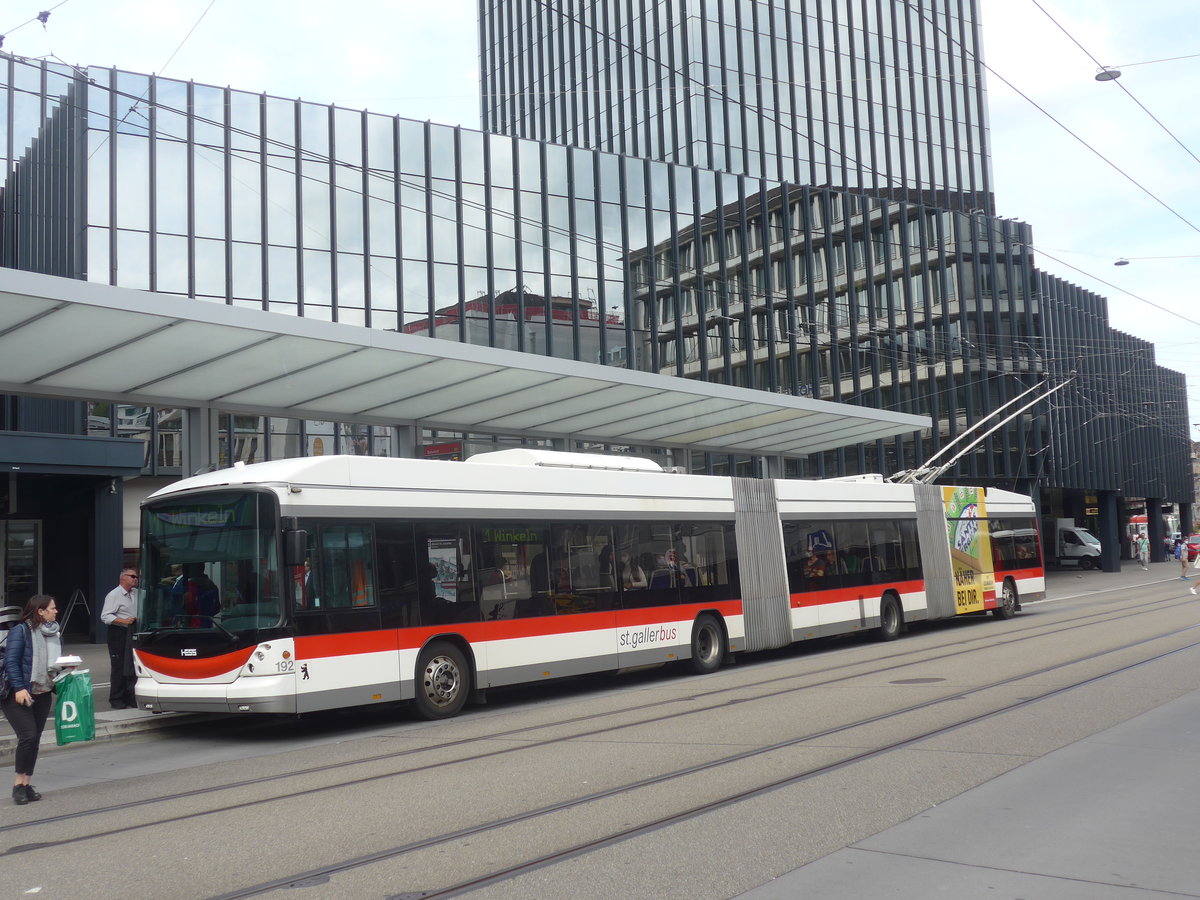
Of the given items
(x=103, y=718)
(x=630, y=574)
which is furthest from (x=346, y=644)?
(x=630, y=574)

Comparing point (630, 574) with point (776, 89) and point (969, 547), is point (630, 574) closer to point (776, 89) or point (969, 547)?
point (969, 547)

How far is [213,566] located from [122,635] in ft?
9.27

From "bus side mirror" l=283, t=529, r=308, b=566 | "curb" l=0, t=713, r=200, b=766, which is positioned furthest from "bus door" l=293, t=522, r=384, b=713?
"curb" l=0, t=713, r=200, b=766

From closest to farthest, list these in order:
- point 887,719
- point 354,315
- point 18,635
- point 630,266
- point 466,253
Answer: point 18,635 → point 887,719 → point 354,315 → point 466,253 → point 630,266

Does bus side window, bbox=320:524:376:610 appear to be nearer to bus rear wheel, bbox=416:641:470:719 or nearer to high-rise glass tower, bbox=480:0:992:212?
bus rear wheel, bbox=416:641:470:719

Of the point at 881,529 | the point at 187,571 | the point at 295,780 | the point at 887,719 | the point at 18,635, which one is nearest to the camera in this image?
the point at 18,635

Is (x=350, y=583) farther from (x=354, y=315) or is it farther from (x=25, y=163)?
(x=25, y=163)

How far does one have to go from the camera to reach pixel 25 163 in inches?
1298

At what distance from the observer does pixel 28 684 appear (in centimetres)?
838

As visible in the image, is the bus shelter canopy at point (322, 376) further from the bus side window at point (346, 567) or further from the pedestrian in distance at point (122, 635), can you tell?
the pedestrian in distance at point (122, 635)

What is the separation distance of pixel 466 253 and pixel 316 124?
578 centimetres

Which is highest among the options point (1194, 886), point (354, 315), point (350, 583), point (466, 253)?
point (466, 253)

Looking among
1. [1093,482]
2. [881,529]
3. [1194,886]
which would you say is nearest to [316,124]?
[881,529]

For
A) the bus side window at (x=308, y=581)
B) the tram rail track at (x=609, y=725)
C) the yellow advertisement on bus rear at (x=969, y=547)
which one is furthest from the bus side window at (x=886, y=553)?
the bus side window at (x=308, y=581)
